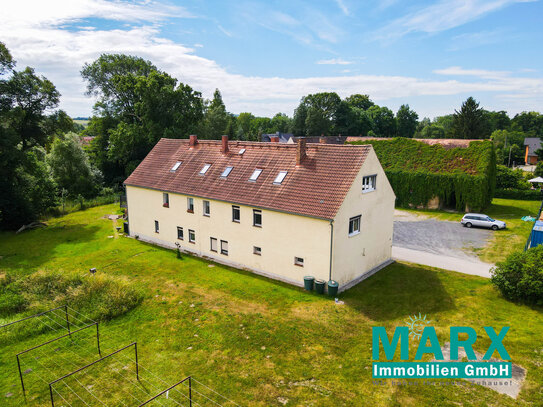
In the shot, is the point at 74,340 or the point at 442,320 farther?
the point at 442,320

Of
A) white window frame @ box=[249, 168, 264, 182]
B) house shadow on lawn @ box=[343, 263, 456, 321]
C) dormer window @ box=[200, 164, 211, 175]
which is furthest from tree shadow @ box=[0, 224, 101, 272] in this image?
house shadow on lawn @ box=[343, 263, 456, 321]

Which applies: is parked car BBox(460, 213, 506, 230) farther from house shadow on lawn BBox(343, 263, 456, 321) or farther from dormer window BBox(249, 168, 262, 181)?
dormer window BBox(249, 168, 262, 181)

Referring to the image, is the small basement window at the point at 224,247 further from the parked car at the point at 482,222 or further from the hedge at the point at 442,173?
the hedge at the point at 442,173

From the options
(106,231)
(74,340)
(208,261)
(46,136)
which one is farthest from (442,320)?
(46,136)

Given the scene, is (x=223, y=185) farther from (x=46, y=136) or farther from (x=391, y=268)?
(x=46, y=136)

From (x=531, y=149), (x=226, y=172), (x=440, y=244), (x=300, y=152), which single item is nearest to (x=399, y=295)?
(x=300, y=152)

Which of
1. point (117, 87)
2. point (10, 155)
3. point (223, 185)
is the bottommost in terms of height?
point (223, 185)
